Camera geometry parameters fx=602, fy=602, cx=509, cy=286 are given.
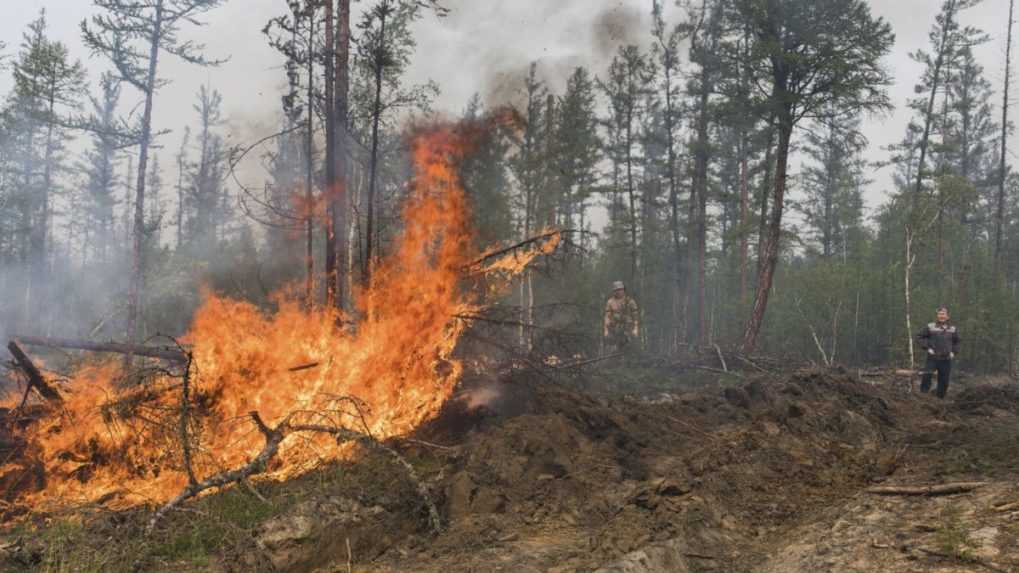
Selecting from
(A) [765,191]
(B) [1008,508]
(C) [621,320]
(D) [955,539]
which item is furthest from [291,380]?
(A) [765,191]

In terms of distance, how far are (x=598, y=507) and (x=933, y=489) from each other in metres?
3.19

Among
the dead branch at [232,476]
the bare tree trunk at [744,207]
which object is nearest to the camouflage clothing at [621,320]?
the dead branch at [232,476]

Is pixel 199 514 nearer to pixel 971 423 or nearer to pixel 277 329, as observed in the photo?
pixel 277 329

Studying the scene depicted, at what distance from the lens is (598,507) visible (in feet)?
20.0

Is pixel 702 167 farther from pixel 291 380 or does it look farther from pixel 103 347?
pixel 103 347

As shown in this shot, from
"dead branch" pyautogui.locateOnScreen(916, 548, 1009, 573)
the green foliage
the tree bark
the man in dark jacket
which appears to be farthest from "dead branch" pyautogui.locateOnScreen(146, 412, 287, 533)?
the tree bark

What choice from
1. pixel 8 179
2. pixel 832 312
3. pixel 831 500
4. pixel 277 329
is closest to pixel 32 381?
pixel 277 329

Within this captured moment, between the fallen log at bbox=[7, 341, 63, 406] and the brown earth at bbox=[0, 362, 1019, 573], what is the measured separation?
2059 millimetres

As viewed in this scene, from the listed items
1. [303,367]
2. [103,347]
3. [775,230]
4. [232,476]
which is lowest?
[232,476]

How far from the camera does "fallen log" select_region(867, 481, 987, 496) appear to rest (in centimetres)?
573

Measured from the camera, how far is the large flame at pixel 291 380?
21.9 feet

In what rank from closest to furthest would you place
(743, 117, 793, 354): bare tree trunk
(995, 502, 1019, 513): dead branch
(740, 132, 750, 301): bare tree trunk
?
(995, 502, 1019, 513): dead branch, (743, 117, 793, 354): bare tree trunk, (740, 132, 750, 301): bare tree trunk

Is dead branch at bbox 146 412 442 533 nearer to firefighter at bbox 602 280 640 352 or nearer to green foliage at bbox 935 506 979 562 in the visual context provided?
green foliage at bbox 935 506 979 562

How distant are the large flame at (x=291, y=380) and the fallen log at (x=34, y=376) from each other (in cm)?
22
